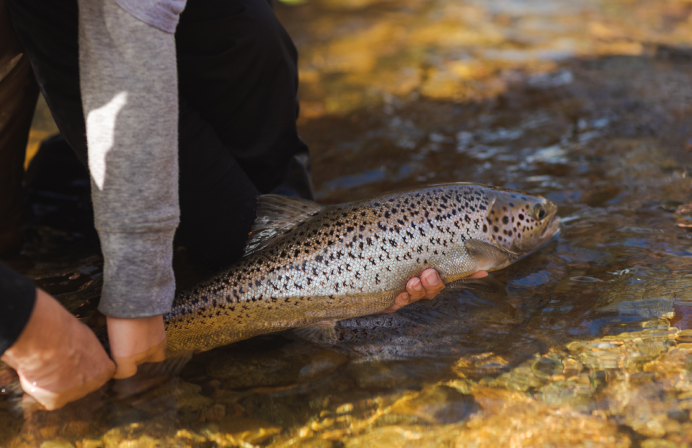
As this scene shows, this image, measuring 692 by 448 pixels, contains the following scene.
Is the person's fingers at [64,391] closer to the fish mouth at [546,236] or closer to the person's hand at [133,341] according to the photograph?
the person's hand at [133,341]

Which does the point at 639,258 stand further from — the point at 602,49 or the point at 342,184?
the point at 602,49

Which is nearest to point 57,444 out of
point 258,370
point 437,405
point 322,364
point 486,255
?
point 258,370

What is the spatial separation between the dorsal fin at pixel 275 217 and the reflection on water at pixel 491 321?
1.40 feet

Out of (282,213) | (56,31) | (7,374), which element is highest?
(56,31)

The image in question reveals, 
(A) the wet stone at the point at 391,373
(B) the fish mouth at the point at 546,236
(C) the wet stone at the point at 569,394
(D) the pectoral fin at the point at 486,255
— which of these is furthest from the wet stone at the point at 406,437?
(B) the fish mouth at the point at 546,236

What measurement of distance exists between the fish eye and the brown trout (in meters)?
0.24

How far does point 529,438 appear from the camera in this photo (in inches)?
67.4

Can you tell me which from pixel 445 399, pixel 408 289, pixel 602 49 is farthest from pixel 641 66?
pixel 445 399

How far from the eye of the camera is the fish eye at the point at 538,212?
266 cm

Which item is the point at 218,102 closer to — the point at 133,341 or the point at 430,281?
the point at 133,341

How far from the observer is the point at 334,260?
2.30 m

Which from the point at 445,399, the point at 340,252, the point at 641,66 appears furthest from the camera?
the point at 641,66

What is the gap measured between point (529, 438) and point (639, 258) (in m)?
1.29

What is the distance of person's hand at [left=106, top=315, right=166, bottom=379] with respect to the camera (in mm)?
1801
